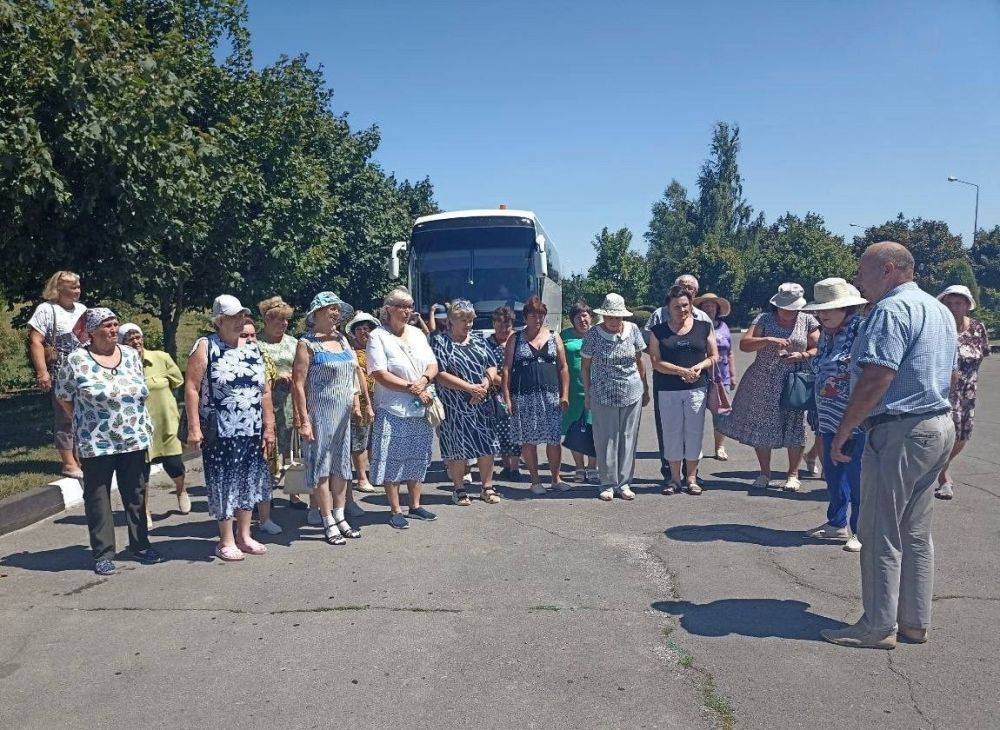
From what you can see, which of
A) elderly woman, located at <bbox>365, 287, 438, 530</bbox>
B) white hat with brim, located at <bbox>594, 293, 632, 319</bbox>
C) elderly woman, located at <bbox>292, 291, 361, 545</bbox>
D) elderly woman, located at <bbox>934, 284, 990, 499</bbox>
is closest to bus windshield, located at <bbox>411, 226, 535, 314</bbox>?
white hat with brim, located at <bbox>594, 293, 632, 319</bbox>

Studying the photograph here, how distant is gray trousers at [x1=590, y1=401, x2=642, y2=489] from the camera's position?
7.41m

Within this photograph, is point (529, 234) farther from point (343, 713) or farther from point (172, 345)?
point (343, 713)

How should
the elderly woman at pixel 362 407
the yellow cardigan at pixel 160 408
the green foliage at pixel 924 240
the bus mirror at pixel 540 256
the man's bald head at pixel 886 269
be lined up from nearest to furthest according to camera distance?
the man's bald head at pixel 886 269 < the yellow cardigan at pixel 160 408 < the elderly woman at pixel 362 407 < the bus mirror at pixel 540 256 < the green foliage at pixel 924 240

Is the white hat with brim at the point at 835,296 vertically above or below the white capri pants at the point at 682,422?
above

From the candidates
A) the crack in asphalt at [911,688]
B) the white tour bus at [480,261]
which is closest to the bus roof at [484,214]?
the white tour bus at [480,261]

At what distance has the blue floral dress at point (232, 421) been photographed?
5578mm

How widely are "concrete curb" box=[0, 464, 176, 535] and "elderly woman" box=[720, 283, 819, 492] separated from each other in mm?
5429

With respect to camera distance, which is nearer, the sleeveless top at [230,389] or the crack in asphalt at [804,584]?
the crack in asphalt at [804,584]

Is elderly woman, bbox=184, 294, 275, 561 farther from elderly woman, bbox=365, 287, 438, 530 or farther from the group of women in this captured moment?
elderly woman, bbox=365, 287, 438, 530

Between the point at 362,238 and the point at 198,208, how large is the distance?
1444cm

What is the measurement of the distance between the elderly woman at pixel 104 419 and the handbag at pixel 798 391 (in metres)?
5.26

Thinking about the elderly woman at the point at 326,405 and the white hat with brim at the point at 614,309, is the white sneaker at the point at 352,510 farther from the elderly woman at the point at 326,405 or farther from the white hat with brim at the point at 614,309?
the white hat with brim at the point at 614,309

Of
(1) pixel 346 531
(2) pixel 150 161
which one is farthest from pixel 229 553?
(2) pixel 150 161

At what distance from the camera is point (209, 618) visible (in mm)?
4566
